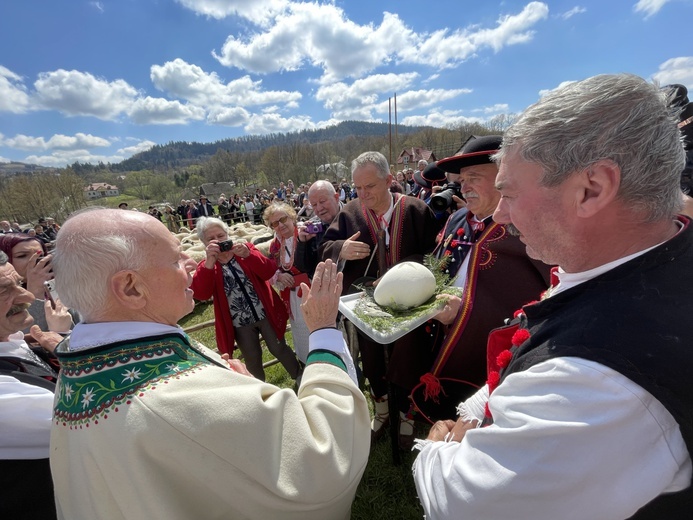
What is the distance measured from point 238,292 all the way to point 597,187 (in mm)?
3523

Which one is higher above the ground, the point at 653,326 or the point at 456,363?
the point at 653,326

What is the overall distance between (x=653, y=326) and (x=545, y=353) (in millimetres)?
236

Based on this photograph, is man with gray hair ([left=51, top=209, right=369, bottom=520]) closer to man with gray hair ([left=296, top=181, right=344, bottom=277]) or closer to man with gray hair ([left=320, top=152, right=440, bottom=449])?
man with gray hair ([left=320, top=152, right=440, bottom=449])

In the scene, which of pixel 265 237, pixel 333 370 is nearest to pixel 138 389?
pixel 333 370

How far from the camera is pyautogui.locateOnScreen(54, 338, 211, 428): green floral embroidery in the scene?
3.32 feet

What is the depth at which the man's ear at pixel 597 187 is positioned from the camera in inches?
35.2

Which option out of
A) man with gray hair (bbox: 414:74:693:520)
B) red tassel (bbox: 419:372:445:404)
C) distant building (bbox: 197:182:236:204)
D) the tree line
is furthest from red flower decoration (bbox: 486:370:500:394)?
distant building (bbox: 197:182:236:204)

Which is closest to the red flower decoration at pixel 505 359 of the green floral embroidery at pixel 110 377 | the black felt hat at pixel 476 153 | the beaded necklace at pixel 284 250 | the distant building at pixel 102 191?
the green floral embroidery at pixel 110 377

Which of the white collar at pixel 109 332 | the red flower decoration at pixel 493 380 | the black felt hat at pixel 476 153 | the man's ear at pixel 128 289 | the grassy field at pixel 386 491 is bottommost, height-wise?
the grassy field at pixel 386 491

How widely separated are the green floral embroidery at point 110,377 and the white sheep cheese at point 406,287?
4.26ft

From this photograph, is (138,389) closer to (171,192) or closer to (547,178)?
(547,178)

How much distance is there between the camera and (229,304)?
3787 millimetres

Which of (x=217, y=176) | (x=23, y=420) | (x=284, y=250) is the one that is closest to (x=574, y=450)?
(x=23, y=420)

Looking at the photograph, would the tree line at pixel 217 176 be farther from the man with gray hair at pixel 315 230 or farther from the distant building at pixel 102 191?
the man with gray hair at pixel 315 230
